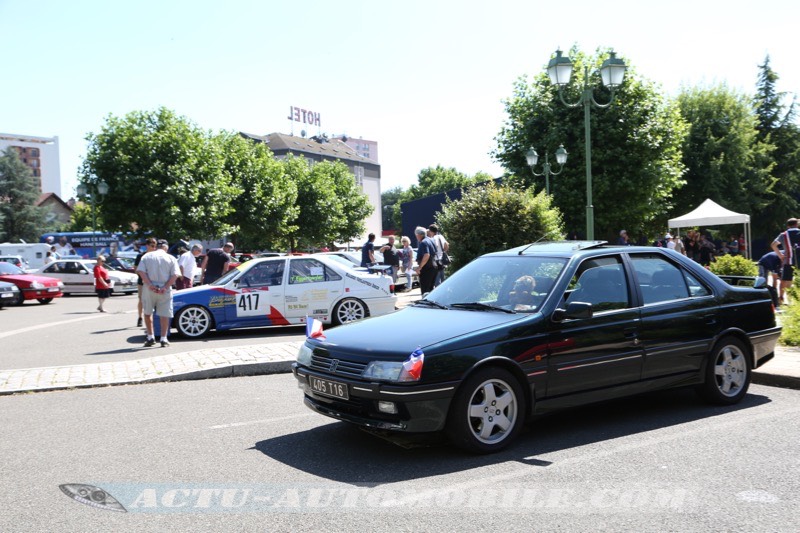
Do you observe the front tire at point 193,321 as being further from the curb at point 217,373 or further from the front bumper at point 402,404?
the front bumper at point 402,404

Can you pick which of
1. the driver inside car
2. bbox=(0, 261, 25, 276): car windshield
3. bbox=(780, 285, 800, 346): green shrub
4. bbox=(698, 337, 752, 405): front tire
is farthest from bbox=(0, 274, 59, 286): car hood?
bbox=(698, 337, 752, 405): front tire

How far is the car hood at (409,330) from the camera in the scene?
5121 mm

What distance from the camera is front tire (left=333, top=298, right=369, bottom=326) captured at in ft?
43.9

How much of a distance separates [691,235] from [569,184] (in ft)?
20.2

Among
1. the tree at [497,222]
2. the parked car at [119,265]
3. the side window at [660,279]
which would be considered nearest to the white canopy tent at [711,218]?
the tree at [497,222]

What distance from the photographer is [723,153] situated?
134 ft

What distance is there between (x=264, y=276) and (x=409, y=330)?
26.5 feet

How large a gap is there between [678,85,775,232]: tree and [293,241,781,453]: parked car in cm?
3729

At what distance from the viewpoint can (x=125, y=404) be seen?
7387 mm

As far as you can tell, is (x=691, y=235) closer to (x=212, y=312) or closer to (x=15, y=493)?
(x=212, y=312)

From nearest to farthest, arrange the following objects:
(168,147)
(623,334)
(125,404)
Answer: (623,334), (125,404), (168,147)

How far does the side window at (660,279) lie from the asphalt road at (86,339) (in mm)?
7128

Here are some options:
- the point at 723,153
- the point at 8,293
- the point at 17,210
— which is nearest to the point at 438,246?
the point at 8,293

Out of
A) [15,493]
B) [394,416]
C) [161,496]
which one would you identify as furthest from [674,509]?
[15,493]
